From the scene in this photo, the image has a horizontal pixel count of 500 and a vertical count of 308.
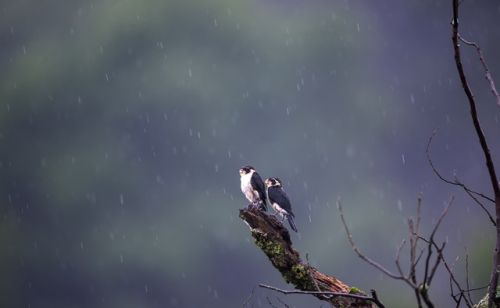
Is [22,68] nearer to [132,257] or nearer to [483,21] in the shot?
[132,257]

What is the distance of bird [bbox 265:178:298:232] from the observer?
10.6 m

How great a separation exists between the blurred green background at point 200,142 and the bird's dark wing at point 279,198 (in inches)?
2347

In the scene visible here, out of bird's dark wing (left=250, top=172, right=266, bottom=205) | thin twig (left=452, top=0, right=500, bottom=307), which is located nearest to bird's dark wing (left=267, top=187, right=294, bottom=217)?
bird's dark wing (left=250, top=172, right=266, bottom=205)

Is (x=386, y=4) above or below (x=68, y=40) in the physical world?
above

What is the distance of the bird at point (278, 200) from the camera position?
34.7 ft

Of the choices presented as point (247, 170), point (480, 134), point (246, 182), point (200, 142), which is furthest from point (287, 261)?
point (200, 142)

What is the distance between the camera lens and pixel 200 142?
131125 mm

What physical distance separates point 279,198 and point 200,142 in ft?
397

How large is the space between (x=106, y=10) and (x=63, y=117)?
27533 mm

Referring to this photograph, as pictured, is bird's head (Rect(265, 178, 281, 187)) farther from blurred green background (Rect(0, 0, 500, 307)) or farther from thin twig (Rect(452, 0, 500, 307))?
blurred green background (Rect(0, 0, 500, 307))

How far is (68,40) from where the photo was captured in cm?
15250

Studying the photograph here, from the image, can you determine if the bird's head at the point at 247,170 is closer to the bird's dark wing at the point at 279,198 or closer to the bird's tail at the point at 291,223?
the bird's dark wing at the point at 279,198

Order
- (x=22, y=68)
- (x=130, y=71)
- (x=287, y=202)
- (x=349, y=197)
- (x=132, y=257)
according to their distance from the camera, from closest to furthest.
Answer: (x=287, y=202), (x=349, y=197), (x=132, y=257), (x=22, y=68), (x=130, y=71)

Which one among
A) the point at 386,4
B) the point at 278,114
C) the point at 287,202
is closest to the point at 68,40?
the point at 278,114
